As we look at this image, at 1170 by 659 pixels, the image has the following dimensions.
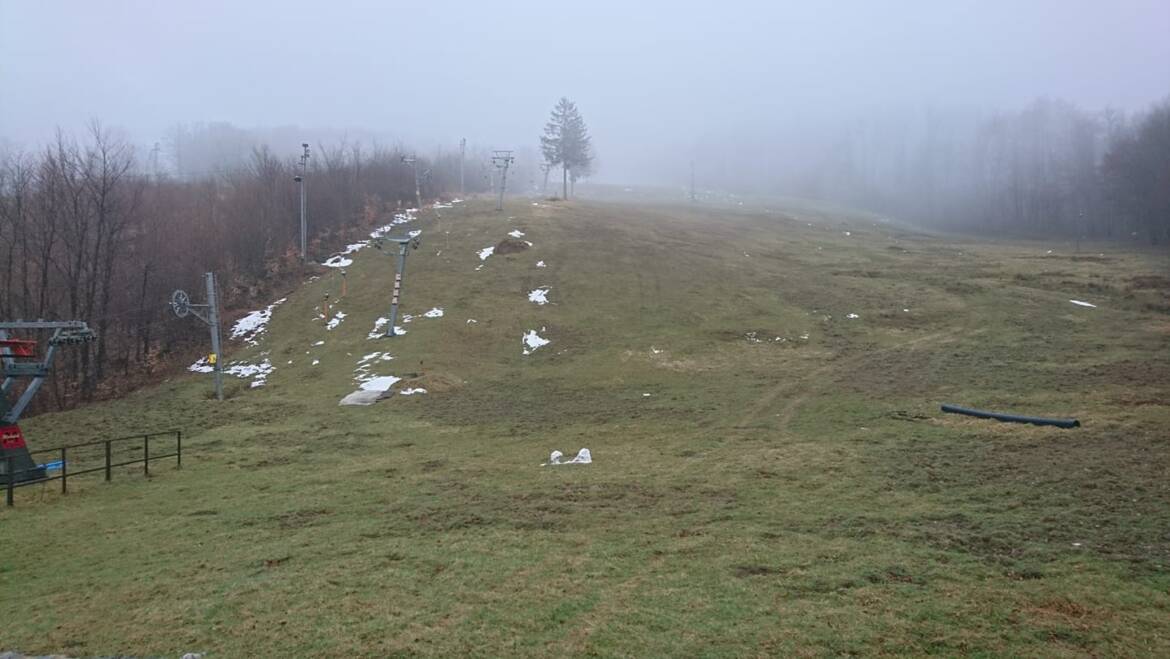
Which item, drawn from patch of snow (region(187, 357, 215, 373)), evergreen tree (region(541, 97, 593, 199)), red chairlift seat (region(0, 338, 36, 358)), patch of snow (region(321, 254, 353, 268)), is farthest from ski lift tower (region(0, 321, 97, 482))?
evergreen tree (region(541, 97, 593, 199))

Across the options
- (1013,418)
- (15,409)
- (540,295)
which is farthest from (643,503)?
(540,295)

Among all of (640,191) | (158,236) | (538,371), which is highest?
(640,191)

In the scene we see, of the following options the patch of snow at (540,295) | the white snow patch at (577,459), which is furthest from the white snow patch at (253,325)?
the white snow patch at (577,459)

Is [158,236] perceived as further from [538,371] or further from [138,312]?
[538,371]

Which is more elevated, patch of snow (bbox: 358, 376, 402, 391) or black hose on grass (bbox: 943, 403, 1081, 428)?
black hose on grass (bbox: 943, 403, 1081, 428)

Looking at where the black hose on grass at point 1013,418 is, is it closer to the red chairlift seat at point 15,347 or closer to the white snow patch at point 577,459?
Result: the white snow patch at point 577,459

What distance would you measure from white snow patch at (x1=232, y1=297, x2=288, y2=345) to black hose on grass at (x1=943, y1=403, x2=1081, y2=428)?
112 ft

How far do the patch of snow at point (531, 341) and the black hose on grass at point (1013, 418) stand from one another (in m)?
19.3

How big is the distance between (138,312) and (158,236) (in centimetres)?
860

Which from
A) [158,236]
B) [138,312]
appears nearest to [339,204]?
[158,236]

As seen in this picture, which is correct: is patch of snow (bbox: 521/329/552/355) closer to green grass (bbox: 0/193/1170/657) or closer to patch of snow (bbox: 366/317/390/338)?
green grass (bbox: 0/193/1170/657)

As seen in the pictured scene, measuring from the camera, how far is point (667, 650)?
22.7 ft

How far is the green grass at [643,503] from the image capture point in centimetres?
769

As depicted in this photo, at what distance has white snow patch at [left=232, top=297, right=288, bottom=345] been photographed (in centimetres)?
3959
